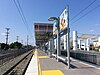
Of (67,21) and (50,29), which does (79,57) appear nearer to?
(67,21)

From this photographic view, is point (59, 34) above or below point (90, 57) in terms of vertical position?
above

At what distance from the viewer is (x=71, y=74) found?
925cm

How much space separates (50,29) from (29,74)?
23.1 metres

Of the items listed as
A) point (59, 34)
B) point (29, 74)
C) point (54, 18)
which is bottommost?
point (29, 74)

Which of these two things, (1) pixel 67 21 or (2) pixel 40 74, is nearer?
(2) pixel 40 74

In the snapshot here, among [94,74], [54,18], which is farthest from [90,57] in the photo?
[94,74]

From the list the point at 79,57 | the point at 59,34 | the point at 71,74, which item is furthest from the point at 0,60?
the point at 71,74

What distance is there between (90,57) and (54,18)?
Answer: 5387mm

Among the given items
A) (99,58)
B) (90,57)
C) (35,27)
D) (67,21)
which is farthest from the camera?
(35,27)

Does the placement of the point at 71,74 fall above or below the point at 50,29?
below

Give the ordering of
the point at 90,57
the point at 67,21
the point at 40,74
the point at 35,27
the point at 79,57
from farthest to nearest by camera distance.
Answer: the point at 35,27
the point at 79,57
the point at 90,57
the point at 67,21
the point at 40,74

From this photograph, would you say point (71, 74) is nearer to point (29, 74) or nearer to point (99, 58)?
point (29, 74)

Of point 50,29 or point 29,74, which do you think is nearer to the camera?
point 29,74

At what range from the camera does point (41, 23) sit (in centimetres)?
3225
